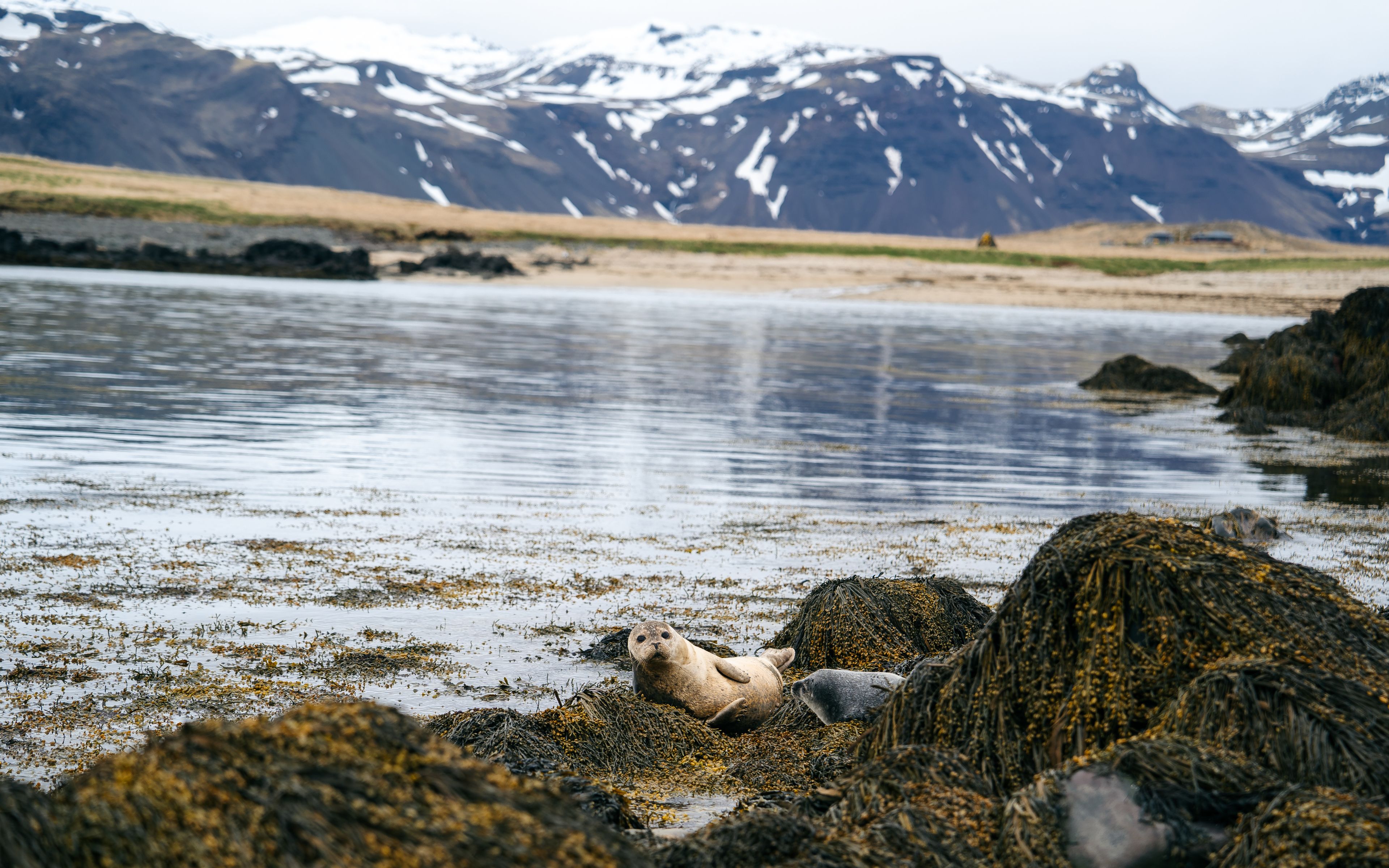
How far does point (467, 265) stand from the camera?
2886 inches

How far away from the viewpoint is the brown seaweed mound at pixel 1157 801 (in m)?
4.11

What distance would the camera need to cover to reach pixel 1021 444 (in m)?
20.0

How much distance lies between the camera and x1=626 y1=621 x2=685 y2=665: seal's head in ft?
22.9

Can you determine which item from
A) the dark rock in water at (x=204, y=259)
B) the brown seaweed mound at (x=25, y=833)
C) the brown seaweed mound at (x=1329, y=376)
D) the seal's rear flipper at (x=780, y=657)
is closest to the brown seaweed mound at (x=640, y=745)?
the seal's rear flipper at (x=780, y=657)

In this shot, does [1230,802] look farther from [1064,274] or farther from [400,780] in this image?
[1064,274]

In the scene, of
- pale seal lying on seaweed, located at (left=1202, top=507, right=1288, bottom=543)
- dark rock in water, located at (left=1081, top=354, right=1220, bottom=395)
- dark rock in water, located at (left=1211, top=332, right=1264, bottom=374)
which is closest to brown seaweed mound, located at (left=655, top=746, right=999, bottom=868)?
pale seal lying on seaweed, located at (left=1202, top=507, right=1288, bottom=543)

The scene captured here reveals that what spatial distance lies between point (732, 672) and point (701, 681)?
0.22 metres

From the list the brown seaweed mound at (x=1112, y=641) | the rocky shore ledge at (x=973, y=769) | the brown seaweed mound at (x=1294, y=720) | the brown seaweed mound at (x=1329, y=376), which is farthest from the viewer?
the brown seaweed mound at (x=1329, y=376)

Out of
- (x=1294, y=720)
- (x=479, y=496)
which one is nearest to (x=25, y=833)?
(x=1294, y=720)

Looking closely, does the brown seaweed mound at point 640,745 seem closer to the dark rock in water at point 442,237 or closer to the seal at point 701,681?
Answer: the seal at point 701,681

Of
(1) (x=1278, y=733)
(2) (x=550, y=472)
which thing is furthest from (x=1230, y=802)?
(2) (x=550, y=472)

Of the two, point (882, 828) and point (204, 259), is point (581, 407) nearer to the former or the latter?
point (882, 828)

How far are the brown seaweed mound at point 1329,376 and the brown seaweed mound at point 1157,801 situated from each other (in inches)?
772

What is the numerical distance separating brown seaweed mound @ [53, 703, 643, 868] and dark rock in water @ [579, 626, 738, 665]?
450cm
